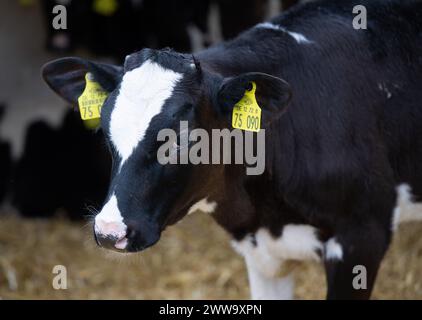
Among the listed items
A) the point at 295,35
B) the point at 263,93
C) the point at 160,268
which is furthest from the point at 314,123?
the point at 160,268

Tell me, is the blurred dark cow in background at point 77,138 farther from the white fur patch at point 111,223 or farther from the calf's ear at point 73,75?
the white fur patch at point 111,223

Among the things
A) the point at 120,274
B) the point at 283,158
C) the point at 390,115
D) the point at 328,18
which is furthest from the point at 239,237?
the point at 120,274

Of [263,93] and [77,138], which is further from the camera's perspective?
[77,138]

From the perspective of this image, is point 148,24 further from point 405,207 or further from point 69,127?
point 405,207

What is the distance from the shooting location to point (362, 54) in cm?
410

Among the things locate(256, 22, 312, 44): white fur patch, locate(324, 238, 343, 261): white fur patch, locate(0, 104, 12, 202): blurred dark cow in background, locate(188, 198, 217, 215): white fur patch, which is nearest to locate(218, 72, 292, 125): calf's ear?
locate(188, 198, 217, 215): white fur patch

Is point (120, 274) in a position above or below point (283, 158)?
below

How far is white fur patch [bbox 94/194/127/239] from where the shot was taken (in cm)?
322

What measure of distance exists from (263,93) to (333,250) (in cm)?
92

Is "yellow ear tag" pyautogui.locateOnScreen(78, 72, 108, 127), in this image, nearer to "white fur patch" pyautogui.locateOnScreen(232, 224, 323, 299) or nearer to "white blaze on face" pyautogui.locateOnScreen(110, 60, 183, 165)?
"white blaze on face" pyautogui.locateOnScreen(110, 60, 183, 165)

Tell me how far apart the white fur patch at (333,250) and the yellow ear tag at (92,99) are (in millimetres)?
1357

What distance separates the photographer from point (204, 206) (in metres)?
3.96
